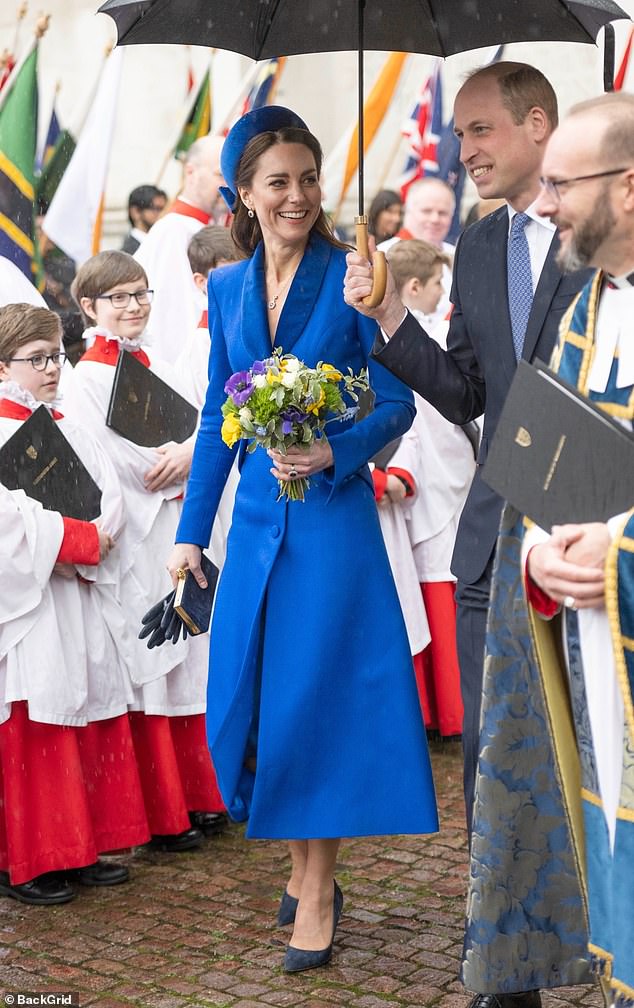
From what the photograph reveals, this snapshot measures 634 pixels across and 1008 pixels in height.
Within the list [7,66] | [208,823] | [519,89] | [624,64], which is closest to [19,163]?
[7,66]

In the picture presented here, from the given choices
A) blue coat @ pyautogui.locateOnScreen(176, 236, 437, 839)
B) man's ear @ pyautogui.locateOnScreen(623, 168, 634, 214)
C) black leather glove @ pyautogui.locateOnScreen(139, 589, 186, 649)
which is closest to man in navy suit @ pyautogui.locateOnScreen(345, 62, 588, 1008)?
blue coat @ pyautogui.locateOnScreen(176, 236, 437, 839)

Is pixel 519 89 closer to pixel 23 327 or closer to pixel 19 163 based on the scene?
pixel 23 327

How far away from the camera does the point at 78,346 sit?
7617mm

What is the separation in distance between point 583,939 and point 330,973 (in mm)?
1062

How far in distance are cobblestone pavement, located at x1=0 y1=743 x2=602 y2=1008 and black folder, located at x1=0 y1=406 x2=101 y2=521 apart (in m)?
1.34

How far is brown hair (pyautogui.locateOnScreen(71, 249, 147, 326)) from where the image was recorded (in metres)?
5.98

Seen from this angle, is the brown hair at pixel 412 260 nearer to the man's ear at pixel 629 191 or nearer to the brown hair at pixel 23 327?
the brown hair at pixel 23 327

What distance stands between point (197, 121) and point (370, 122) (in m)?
1.28

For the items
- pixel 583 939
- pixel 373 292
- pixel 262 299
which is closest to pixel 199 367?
pixel 262 299

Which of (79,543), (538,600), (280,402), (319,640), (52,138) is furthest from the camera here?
(52,138)

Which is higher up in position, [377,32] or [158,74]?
[158,74]

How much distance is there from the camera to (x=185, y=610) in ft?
15.9

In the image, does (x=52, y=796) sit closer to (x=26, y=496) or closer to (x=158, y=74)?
(x=26, y=496)

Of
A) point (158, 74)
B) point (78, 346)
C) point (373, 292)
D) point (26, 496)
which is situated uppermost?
point (158, 74)
